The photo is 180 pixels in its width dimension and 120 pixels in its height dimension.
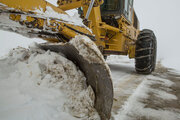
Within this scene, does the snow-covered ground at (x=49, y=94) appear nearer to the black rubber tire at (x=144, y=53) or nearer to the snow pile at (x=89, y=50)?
the snow pile at (x=89, y=50)

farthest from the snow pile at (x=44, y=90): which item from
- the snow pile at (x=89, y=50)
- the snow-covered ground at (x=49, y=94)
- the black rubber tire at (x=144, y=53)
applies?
the black rubber tire at (x=144, y=53)

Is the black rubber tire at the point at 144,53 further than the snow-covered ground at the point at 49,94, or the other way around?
the black rubber tire at the point at 144,53

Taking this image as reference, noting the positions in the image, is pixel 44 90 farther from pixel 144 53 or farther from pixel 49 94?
pixel 144 53

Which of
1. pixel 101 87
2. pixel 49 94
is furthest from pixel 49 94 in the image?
pixel 101 87

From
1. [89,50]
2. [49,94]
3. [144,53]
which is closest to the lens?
[89,50]

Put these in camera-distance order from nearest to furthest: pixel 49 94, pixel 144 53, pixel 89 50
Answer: pixel 89 50 < pixel 49 94 < pixel 144 53

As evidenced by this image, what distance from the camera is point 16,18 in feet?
3.54

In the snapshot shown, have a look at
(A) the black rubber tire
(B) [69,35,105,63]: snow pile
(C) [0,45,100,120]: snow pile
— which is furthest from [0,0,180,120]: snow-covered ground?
(A) the black rubber tire

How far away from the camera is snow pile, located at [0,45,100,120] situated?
81 cm

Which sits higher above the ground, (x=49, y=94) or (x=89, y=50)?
(x=89, y=50)

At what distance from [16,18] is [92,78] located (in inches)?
35.9

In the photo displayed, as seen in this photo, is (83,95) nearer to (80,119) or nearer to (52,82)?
(80,119)

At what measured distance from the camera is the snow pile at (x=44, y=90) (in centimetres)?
81

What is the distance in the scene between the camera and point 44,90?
0.96m
